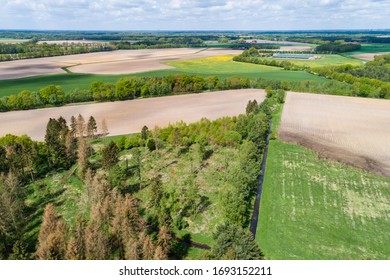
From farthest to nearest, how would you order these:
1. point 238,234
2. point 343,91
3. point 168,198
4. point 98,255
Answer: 1. point 343,91
2. point 168,198
3. point 238,234
4. point 98,255

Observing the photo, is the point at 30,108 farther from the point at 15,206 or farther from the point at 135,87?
the point at 15,206

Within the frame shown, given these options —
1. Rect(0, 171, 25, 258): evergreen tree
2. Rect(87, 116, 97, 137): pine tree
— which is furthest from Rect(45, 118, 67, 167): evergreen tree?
Rect(0, 171, 25, 258): evergreen tree

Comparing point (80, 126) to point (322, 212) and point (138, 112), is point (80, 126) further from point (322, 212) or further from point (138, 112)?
point (322, 212)

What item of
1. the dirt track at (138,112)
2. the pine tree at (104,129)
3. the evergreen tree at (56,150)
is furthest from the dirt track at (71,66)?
the evergreen tree at (56,150)

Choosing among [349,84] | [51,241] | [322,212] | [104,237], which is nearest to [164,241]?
[104,237]

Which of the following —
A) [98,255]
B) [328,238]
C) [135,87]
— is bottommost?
[328,238]

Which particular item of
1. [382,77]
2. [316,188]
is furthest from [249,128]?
[382,77]

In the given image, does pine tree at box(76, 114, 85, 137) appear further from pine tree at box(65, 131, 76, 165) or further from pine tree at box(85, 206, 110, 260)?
pine tree at box(85, 206, 110, 260)
